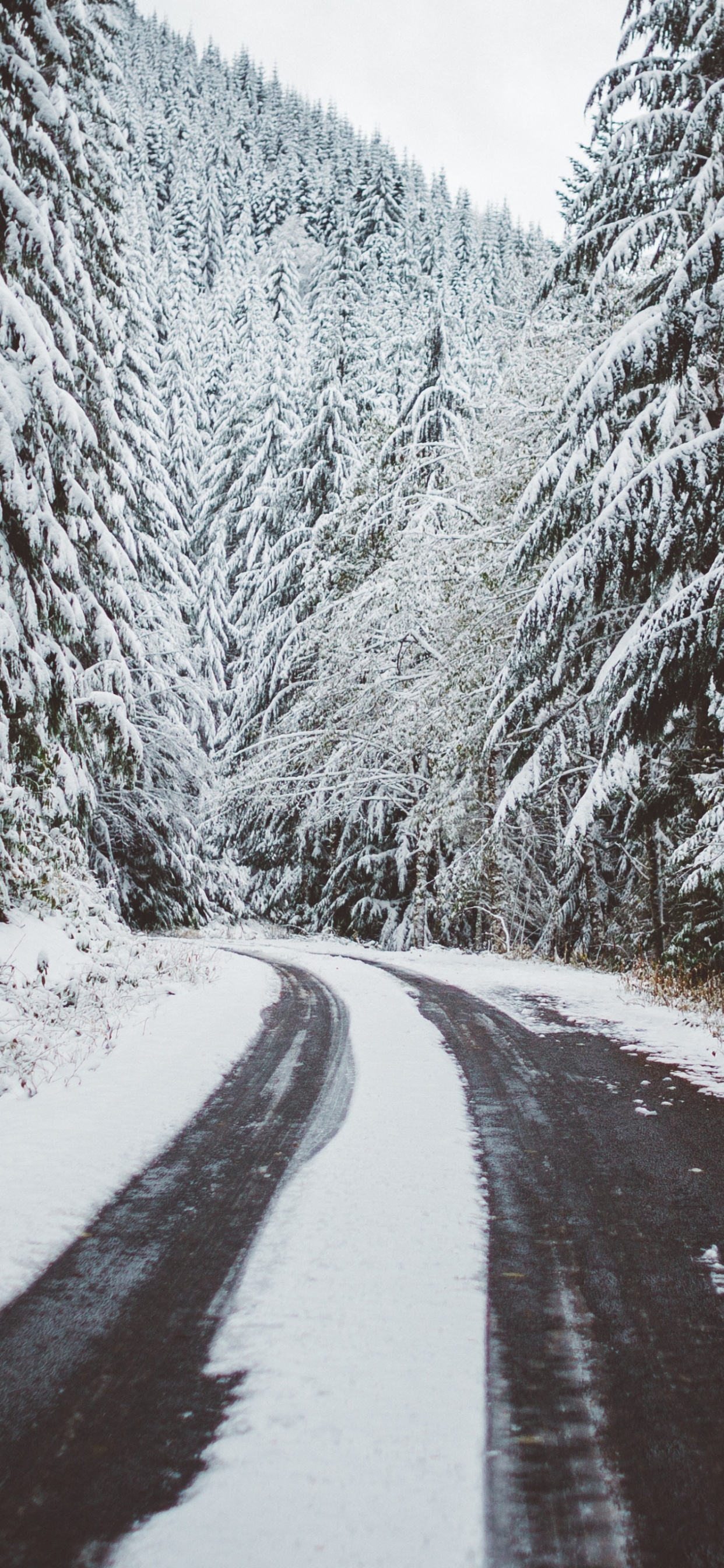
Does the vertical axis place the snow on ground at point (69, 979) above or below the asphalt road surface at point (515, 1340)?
below

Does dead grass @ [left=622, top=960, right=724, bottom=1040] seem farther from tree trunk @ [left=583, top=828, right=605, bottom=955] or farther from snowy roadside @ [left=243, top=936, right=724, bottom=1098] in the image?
tree trunk @ [left=583, top=828, right=605, bottom=955]

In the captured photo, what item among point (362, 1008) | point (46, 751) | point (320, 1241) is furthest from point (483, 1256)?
point (46, 751)

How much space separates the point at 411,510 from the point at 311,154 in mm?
116024

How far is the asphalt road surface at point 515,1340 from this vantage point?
1701mm

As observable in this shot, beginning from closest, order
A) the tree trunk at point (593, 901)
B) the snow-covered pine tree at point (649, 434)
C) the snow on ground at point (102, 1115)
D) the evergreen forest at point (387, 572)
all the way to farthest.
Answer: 1. the snow on ground at point (102, 1115)
2. the snow-covered pine tree at point (649, 434)
3. the evergreen forest at point (387, 572)
4. the tree trunk at point (593, 901)

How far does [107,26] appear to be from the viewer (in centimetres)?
985

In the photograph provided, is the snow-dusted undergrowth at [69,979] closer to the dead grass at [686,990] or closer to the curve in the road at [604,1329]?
the curve in the road at [604,1329]

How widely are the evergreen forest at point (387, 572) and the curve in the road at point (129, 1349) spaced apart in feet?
18.1

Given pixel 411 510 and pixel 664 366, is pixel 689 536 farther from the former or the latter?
pixel 411 510

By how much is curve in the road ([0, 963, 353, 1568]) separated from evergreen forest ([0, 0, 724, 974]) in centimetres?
553

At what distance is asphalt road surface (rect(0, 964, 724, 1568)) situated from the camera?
1701mm

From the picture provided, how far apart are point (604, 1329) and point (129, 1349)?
1431mm

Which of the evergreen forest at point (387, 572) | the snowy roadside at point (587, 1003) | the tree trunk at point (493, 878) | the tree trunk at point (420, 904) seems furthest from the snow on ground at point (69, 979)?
the tree trunk at point (420, 904)

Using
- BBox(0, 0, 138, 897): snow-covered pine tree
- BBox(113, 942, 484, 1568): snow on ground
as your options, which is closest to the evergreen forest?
BBox(0, 0, 138, 897): snow-covered pine tree
